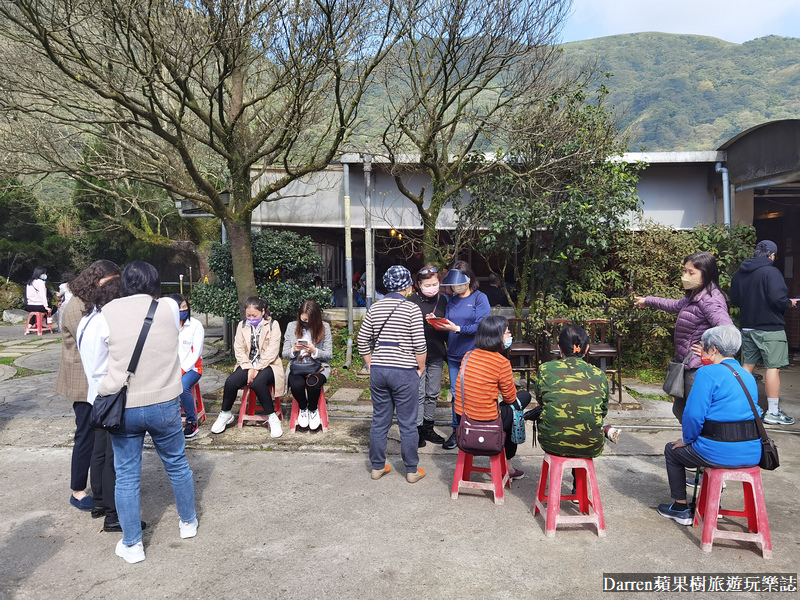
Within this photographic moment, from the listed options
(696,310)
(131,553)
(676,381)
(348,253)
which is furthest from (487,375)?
(348,253)

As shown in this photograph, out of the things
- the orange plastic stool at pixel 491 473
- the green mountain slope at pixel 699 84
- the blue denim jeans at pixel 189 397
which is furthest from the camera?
the green mountain slope at pixel 699 84

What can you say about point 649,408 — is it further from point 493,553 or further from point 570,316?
point 493,553

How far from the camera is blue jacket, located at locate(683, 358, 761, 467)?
3.45 m

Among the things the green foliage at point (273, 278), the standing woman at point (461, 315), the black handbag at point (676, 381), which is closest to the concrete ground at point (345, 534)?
the black handbag at point (676, 381)

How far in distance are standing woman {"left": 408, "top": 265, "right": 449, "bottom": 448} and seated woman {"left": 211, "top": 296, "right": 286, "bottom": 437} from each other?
5.04 ft

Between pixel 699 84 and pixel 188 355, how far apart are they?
3709 inches

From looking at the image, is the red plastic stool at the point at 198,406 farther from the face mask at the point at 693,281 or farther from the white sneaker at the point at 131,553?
the face mask at the point at 693,281

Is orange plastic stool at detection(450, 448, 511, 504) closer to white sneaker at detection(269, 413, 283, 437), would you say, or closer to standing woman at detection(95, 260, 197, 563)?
standing woman at detection(95, 260, 197, 563)

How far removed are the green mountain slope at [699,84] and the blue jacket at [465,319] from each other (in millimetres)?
47870

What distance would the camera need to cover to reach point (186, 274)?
1027 inches

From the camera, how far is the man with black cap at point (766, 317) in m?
6.06

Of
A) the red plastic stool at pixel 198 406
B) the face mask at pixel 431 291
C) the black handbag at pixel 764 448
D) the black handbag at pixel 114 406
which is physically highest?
the face mask at pixel 431 291

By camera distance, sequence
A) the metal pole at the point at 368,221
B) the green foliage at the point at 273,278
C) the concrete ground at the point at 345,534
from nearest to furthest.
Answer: the concrete ground at the point at 345,534
the green foliage at the point at 273,278
the metal pole at the point at 368,221

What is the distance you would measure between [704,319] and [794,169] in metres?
4.95
